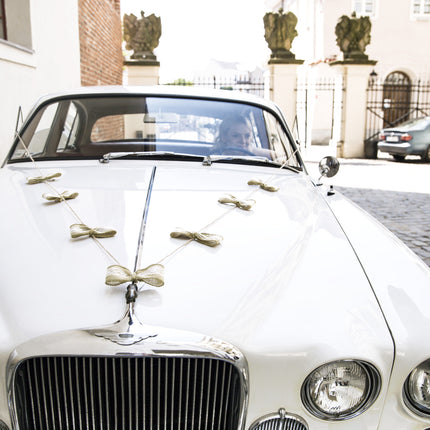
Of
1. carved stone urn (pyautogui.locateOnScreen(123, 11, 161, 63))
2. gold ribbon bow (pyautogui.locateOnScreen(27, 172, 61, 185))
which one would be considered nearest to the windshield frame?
gold ribbon bow (pyautogui.locateOnScreen(27, 172, 61, 185))

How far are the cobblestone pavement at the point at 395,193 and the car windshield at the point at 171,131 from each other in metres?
2.50

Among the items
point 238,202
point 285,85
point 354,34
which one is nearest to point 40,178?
point 238,202

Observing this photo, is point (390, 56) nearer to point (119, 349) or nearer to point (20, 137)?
point (20, 137)

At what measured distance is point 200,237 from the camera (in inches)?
72.5

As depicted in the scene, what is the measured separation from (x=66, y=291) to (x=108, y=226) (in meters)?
0.43

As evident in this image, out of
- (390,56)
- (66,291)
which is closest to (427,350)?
(66,291)

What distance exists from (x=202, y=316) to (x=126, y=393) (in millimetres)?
283

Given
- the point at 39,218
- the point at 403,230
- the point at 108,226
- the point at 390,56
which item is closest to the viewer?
the point at 108,226

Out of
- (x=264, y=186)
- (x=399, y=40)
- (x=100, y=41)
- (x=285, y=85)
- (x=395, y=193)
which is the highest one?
(x=399, y=40)

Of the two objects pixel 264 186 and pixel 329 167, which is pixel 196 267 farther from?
pixel 329 167

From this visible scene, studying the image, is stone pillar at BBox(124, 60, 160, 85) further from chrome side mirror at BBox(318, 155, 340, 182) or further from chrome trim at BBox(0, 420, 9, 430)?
chrome trim at BBox(0, 420, 9, 430)

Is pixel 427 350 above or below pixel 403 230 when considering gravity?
above

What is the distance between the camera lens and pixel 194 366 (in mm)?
1382

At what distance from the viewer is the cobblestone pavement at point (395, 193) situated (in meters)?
6.30
